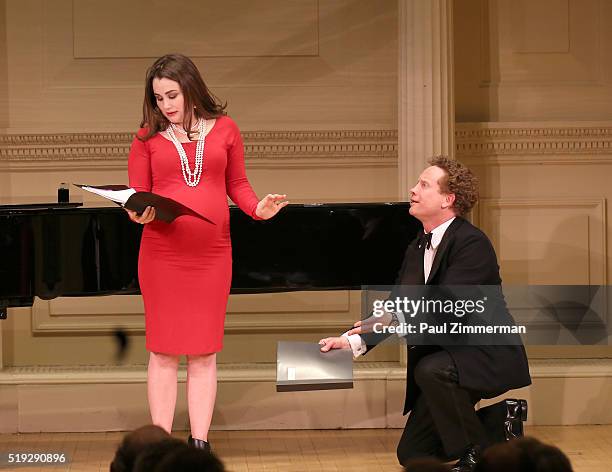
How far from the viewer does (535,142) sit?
618 centimetres

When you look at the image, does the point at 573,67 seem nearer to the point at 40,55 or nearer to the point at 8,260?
the point at 40,55

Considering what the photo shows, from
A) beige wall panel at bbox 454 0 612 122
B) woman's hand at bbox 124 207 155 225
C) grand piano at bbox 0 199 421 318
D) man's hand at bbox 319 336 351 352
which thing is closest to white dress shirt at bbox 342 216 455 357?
man's hand at bbox 319 336 351 352

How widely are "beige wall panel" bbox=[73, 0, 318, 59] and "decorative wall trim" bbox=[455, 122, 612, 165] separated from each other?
3.18ft

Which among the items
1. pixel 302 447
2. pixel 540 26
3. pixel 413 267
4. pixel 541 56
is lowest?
pixel 302 447

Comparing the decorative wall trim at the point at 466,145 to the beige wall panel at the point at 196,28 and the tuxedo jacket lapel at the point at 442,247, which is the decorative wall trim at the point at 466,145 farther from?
the tuxedo jacket lapel at the point at 442,247

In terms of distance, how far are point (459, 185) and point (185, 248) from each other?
1073 mm

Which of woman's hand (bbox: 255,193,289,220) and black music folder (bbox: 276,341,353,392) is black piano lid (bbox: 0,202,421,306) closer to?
woman's hand (bbox: 255,193,289,220)

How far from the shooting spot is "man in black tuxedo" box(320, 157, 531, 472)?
14.4 ft

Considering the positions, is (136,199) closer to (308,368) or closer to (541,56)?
(308,368)

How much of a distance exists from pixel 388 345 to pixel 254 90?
1.50m

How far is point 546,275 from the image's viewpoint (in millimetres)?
6223

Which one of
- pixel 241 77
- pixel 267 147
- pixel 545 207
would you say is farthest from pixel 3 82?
pixel 545 207

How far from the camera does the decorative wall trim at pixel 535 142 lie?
6160 millimetres

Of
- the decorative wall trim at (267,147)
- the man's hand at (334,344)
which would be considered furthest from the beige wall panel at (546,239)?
the man's hand at (334,344)
